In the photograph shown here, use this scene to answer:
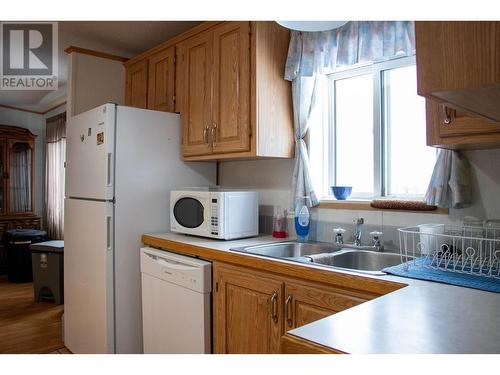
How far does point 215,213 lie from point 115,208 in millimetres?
647

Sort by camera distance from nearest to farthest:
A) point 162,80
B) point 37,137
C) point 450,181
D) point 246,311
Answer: point 450,181
point 246,311
point 162,80
point 37,137

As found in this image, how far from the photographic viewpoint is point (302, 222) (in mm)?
2287

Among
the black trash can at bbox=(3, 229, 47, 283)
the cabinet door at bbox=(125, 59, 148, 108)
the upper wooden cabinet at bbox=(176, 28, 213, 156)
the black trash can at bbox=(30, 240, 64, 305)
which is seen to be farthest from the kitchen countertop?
the black trash can at bbox=(3, 229, 47, 283)

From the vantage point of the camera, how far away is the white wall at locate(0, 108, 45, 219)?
5754 mm

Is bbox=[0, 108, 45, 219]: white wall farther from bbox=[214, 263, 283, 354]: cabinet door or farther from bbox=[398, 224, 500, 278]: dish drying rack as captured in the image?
bbox=[398, 224, 500, 278]: dish drying rack

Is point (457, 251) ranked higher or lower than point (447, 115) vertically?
lower

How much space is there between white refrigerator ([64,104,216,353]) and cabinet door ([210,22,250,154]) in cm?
44

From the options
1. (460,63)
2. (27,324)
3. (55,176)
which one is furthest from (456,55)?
(55,176)

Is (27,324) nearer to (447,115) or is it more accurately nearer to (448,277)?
(448,277)

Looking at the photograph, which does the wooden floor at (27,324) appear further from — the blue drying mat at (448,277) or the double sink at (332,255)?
the blue drying mat at (448,277)

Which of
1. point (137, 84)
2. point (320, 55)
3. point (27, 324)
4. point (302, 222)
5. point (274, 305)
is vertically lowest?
point (27, 324)
